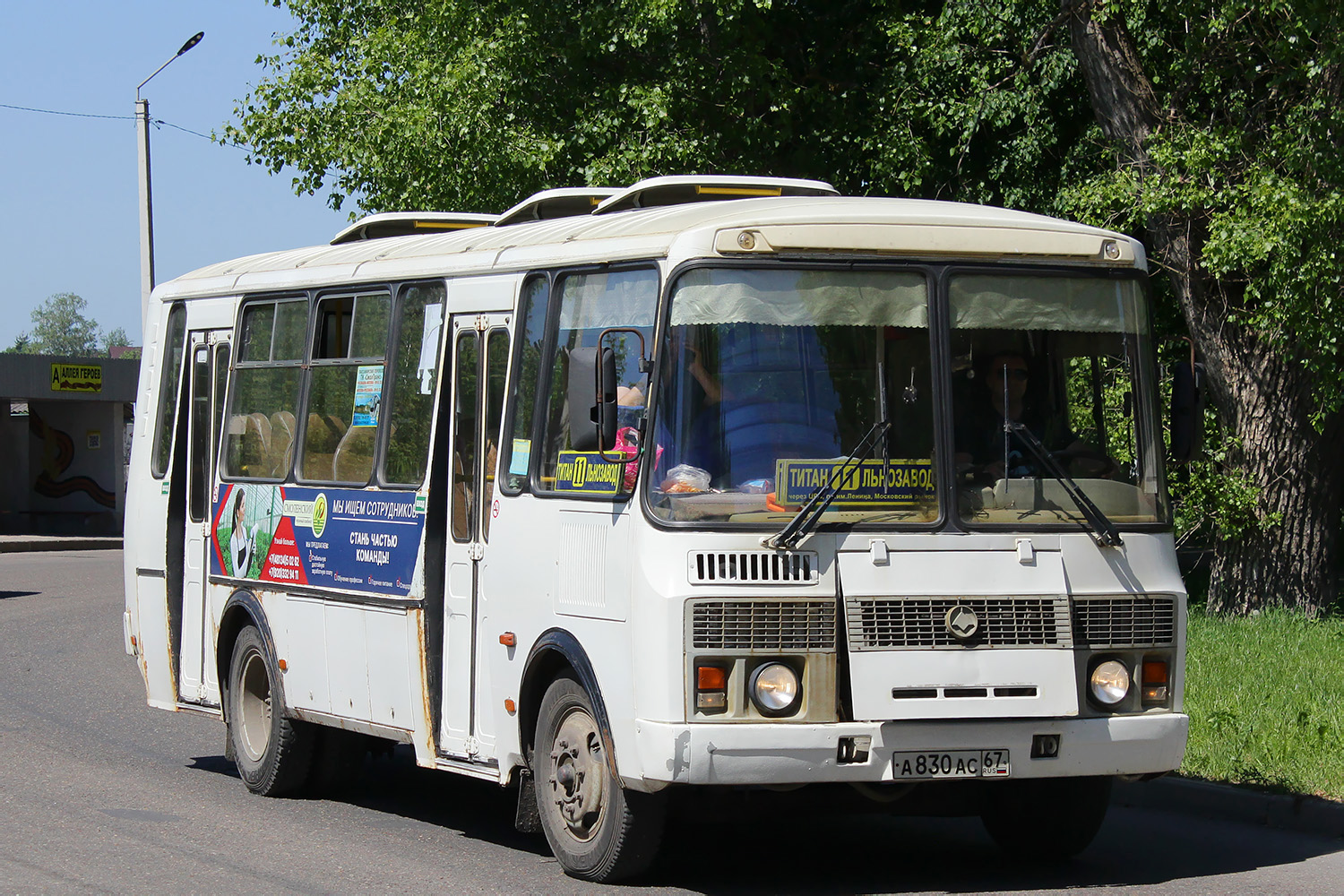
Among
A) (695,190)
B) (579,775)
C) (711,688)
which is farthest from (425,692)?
(695,190)

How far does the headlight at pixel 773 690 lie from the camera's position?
7035mm

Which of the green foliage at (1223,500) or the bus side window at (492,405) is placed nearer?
the bus side window at (492,405)

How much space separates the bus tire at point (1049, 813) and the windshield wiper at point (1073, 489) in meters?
1.18

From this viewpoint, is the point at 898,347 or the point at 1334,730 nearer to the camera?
the point at 898,347

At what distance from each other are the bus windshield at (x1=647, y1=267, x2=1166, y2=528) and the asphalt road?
55.9 inches

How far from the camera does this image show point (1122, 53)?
56.8ft

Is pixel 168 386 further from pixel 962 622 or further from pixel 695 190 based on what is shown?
pixel 962 622

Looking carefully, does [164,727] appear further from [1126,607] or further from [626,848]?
[1126,607]

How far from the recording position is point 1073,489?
7566 mm

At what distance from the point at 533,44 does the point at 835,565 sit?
1451 centimetres

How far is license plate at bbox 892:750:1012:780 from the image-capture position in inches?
281

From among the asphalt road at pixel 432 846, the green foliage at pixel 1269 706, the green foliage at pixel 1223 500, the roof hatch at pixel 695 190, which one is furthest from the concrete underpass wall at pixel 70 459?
the roof hatch at pixel 695 190

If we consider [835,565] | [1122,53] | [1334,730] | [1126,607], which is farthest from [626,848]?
[1122,53]

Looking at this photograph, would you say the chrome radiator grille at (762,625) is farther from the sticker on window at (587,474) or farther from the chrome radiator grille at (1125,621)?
the chrome radiator grille at (1125,621)
